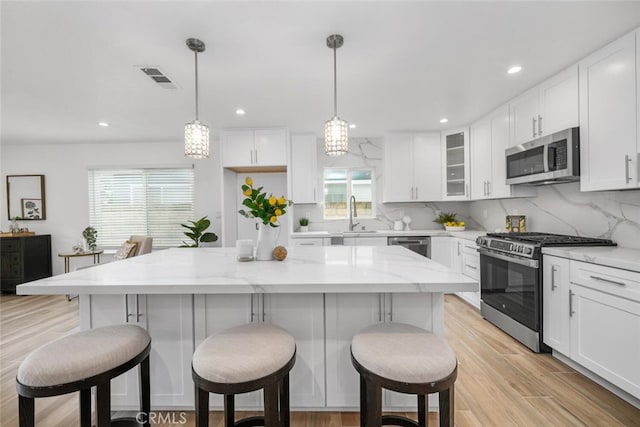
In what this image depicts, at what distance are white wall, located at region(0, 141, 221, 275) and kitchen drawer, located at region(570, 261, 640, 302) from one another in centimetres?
459

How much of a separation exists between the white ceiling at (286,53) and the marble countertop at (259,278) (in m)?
1.52

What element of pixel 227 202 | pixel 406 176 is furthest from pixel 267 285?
pixel 406 176

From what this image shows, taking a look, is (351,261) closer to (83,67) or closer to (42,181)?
(83,67)

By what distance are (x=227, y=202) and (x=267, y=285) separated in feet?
11.1

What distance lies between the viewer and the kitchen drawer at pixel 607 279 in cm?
174

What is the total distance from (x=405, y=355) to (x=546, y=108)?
9.27 feet

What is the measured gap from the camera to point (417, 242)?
166 inches

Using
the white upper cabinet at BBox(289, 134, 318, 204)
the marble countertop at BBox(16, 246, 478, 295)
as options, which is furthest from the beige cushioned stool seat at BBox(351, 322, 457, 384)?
the white upper cabinet at BBox(289, 134, 318, 204)

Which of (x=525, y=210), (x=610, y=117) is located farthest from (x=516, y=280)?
(x=610, y=117)

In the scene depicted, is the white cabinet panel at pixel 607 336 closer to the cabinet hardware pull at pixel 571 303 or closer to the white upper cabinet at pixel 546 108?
the cabinet hardware pull at pixel 571 303

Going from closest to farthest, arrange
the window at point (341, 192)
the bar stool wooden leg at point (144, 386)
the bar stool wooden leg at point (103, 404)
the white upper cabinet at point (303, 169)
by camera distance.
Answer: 1. the bar stool wooden leg at point (103, 404)
2. the bar stool wooden leg at point (144, 386)
3. the white upper cabinet at point (303, 169)
4. the window at point (341, 192)

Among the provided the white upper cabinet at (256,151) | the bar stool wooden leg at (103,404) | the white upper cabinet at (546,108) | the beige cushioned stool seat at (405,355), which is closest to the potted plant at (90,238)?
the white upper cabinet at (256,151)

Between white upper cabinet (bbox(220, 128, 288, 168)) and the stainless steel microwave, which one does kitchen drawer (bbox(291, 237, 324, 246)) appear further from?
the stainless steel microwave

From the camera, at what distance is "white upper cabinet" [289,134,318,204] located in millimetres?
4418
